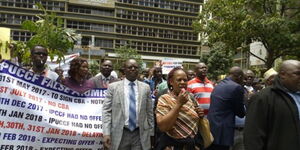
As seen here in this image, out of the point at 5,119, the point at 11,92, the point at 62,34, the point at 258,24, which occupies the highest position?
the point at 258,24

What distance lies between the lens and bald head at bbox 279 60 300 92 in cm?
399

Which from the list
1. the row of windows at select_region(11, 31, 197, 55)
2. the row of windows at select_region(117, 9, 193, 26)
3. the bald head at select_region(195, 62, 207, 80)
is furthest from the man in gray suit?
the row of windows at select_region(117, 9, 193, 26)

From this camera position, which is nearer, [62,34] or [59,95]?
[59,95]

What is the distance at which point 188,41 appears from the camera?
84625mm

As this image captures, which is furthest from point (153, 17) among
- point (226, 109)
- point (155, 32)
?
point (226, 109)

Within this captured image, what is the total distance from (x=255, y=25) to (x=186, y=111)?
18483mm

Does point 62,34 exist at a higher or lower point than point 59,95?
higher

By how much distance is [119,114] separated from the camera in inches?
200

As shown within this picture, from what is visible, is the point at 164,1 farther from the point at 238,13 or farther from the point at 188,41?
the point at 238,13

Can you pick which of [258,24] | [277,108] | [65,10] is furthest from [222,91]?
[65,10]

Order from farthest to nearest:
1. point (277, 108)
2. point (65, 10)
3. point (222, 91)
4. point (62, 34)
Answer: point (65, 10)
point (62, 34)
point (222, 91)
point (277, 108)

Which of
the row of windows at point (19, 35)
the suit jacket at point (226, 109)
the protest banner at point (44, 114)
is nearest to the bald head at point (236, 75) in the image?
the suit jacket at point (226, 109)

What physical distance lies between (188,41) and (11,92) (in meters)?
80.7

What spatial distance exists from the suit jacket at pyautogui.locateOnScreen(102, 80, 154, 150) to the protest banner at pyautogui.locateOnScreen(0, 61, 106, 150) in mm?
370
